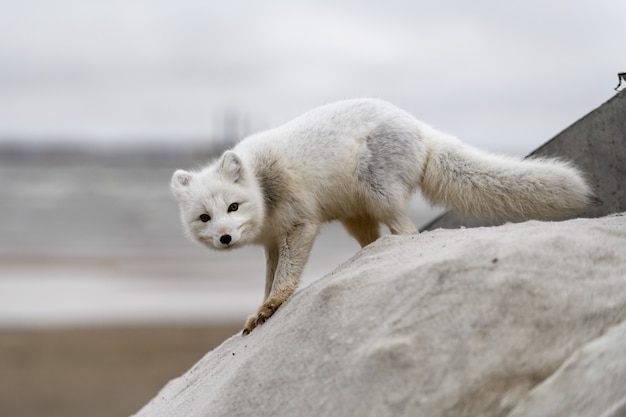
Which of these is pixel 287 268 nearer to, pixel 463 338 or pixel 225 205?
pixel 225 205

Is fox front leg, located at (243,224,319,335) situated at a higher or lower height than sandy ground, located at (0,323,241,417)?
higher

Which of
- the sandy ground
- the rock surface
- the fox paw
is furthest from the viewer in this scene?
the sandy ground

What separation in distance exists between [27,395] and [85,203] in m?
19.4

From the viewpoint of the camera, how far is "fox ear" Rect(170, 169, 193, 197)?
16.3 feet

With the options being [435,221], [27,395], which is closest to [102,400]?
[27,395]

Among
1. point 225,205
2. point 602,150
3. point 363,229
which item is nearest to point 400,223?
point 363,229

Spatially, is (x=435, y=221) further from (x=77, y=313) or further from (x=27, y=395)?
(x=77, y=313)

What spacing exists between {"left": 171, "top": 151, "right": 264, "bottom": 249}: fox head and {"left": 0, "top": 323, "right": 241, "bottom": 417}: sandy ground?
14.9 ft

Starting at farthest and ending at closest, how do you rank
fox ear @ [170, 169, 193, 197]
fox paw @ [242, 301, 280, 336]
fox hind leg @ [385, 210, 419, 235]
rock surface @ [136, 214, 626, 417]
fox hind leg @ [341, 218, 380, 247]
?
fox hind leg @ [341, 218, 380, 247], fox ear @ [170, 169, 193, 197], fox hind leg @ [385, 210, 419, 235], fox paw @ [242, 301, 280, 336], rock surface @ [136, 214, 626, 417]

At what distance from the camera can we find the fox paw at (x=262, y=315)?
4.42 meters

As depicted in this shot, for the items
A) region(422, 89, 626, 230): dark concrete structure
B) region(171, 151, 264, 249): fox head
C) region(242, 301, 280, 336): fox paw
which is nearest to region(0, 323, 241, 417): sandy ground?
region(171, 151, 264, 249): fox head

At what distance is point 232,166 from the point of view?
4.83m

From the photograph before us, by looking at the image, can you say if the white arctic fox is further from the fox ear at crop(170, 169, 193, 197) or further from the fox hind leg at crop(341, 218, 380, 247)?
the fox hind leg at crop(341, 218, 380, 247)

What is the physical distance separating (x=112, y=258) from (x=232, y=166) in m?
14.8
